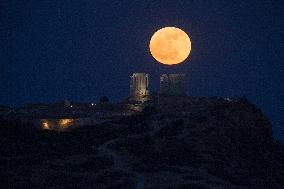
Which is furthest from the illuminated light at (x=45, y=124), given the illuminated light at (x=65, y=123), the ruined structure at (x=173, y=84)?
the ruined structure at (x=173, y=84)

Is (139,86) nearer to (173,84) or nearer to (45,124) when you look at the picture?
(173,84)

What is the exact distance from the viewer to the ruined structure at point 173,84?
5374 inches

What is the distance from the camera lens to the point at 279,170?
6931 cm

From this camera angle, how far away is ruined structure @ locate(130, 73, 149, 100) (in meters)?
134

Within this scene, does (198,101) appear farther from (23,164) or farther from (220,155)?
(23,164)

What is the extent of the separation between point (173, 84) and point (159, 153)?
74.8 m

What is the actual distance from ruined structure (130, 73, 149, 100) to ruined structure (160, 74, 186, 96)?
6474 mm

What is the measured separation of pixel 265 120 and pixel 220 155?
30847 millimetres

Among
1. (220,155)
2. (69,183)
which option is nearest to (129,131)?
(220,155)

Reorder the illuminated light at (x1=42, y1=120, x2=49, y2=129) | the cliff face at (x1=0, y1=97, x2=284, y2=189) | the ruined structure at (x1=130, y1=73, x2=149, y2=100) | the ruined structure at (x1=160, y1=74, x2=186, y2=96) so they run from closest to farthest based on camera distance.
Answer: the cliff face at (x1=0, y1=97, x2=284, y2=189) < the illuminated light at (x1=42, y1=120, x2=49, y2=129) < the ruined structure at (x1=130, y1=73, x2=149, y2=100) < the ruined structure at (x1=160, y1=74, x2=186, y2=96)

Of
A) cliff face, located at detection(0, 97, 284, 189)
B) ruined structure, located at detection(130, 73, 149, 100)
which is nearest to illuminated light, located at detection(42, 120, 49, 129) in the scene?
cliff face, located at detection(0, 97, 284, 189)

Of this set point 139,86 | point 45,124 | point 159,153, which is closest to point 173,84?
point 139,86

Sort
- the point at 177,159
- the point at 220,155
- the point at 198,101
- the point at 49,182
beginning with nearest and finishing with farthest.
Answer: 1. the point at 49,182
2. the point at 177,159
3. the point at 220,155
4. the point at 198,101

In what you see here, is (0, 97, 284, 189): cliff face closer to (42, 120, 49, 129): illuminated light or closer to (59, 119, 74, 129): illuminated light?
(59, 119, 74, 129): illuminated light
